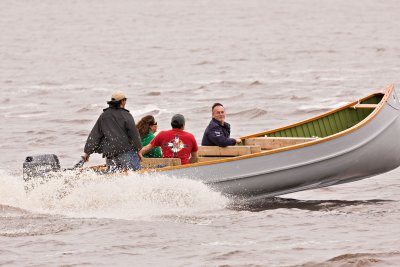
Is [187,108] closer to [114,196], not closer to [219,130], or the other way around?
[219,130]

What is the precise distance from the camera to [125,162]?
16.7 m

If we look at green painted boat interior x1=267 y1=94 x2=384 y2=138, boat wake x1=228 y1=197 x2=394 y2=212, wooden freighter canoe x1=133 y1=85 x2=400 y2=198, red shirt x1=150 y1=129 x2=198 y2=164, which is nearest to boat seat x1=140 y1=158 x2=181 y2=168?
red shirt x1=150 y1=129 x2=198 y2=164

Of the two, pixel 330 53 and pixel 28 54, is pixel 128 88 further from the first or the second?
pixel 28 54

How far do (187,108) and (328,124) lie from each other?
13.1m

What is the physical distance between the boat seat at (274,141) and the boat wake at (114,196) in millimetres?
2101

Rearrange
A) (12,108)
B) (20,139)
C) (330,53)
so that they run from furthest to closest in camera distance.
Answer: (330,53) < (12,108) < (20,139)

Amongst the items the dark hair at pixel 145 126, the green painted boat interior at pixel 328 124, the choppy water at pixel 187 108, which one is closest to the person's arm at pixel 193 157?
the choppy water at pixel 187 108

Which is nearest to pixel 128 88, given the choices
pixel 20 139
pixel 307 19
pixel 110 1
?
pixel 20 139

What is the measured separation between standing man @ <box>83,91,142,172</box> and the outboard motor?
0.62 meters

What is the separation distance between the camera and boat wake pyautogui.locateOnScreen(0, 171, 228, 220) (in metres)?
16.5

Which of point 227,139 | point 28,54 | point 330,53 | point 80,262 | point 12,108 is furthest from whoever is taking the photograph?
point 28,54

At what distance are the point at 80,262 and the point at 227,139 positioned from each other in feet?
15.1

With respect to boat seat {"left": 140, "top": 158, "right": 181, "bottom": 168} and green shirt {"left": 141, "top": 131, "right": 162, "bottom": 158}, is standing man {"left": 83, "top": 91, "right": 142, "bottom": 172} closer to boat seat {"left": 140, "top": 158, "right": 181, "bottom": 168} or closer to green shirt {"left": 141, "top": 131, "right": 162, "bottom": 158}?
boat seat {"left": 140, "top": 158, "right": 181, "bottom": 168}

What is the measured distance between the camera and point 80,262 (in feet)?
45.2
